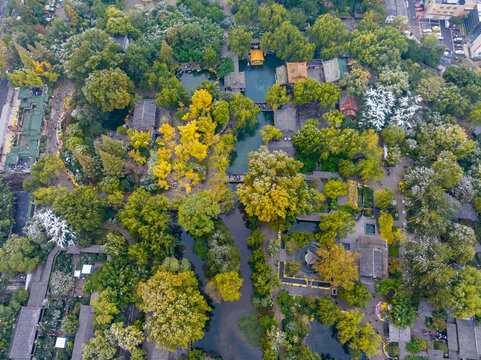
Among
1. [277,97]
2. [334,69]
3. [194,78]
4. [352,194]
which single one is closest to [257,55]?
[277,97]

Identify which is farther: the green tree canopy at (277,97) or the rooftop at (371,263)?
the green tree canopy at (277,97)

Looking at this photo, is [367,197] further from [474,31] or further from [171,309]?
[474,31]

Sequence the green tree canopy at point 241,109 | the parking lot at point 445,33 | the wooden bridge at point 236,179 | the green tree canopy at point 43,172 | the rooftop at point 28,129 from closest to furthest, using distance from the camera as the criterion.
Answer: the green tree canopy at point 43,172 < the wooden bridge at point 236,179 < the green tree canopy at point 241,109 < the rooftop at point 28,129 < the parking lot at point 445,33

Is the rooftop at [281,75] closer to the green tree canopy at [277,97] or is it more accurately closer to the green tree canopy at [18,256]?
A: the green tree canopy at [277,97]

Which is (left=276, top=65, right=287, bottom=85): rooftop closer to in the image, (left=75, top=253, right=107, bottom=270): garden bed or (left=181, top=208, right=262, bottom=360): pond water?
(left=181, top=208, right=262, bottom=360): pond water

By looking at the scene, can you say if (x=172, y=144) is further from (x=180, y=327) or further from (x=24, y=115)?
(x=24, y=115)

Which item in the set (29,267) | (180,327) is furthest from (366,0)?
(29,267)

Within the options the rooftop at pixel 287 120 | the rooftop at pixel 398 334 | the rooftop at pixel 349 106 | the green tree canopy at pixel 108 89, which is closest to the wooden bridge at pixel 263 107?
the rooftop at pixel 287 120
